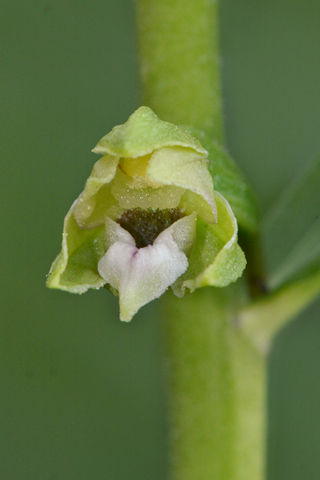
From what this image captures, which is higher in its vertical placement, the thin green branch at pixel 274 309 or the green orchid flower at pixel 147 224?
the green orchid flower at pixel 147 224

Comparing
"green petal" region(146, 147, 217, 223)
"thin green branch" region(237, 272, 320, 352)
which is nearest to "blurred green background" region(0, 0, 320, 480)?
"thin green branch" region(237, 272, 320, 352)

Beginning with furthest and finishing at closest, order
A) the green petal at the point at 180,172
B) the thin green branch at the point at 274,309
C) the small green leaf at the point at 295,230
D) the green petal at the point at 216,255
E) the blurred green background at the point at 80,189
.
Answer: the blurred green background at the point at 80,189 < the thin green branch at the point at 274,309 < the small green leaf at the point at 295,230 < the green petal at the point at 180,172 < the green petal at the point at 216,255

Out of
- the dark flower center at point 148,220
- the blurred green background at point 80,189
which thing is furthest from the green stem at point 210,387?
the blurred green background at point 80,189

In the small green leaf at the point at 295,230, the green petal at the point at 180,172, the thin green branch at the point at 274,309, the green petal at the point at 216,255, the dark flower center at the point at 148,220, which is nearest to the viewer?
the green petal at the point at 216,255

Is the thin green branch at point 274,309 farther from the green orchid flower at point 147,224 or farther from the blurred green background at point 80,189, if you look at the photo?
the blurred green background at point 80,189

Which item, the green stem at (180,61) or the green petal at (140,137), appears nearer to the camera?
the green petal at (140,137)

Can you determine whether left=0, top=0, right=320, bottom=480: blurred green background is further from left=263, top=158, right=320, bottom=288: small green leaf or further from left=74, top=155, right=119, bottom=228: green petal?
left=74, top=155, right=119, bottom=228: green petal

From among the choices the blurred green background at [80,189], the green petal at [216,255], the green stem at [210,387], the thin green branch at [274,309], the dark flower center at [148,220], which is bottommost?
the blurred green background at [80,189]

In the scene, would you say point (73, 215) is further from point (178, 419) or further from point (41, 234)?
point (41, 234)
